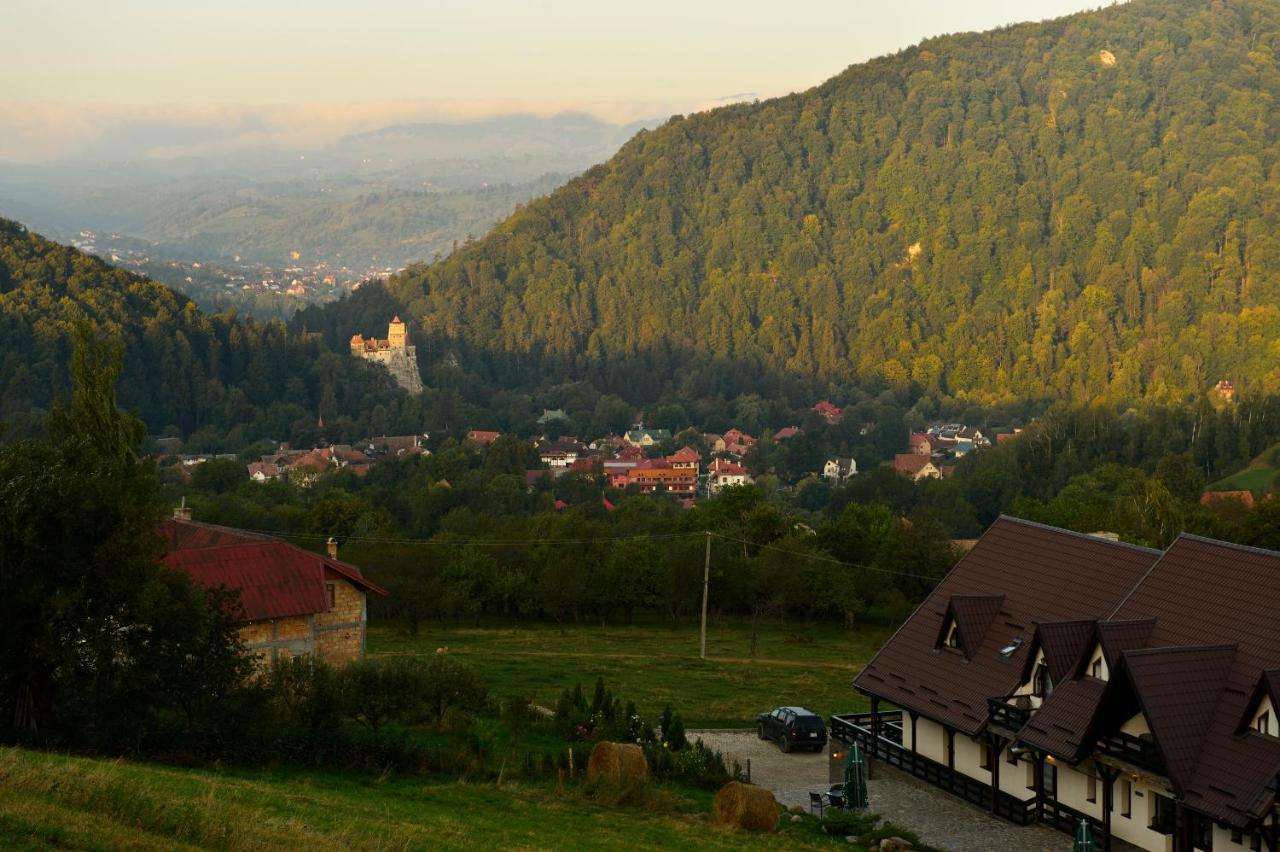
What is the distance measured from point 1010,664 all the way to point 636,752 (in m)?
6.15

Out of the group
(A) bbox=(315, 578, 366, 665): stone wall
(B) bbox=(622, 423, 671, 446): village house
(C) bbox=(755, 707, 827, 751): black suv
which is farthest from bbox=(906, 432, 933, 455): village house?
(C) bbox=(755, 707, 827, 751): black suv

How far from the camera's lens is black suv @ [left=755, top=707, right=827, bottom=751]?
83.7 feet

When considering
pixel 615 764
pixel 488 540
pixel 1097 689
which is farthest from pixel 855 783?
pixel 488 540

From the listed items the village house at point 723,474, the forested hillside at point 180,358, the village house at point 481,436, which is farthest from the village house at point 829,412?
the forested hillside at point 180,358

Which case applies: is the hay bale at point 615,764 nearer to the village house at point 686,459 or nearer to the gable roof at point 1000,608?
the gable roof at point 1000,608

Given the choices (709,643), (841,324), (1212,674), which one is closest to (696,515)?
(709,643)

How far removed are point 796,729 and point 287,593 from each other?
10456mm

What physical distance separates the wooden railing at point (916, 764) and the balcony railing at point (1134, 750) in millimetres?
2153

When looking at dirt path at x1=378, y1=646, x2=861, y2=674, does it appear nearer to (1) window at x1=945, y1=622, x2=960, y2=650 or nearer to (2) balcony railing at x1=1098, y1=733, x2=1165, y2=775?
(1) window at x1=945, y1=622, x2=960, y2=650

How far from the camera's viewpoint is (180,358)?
142 m

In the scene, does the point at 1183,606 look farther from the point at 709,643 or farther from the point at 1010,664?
the point at 709,643

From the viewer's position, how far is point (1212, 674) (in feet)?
62.0

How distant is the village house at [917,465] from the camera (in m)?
119

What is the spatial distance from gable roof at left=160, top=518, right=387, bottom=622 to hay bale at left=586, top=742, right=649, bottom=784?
871 cm
